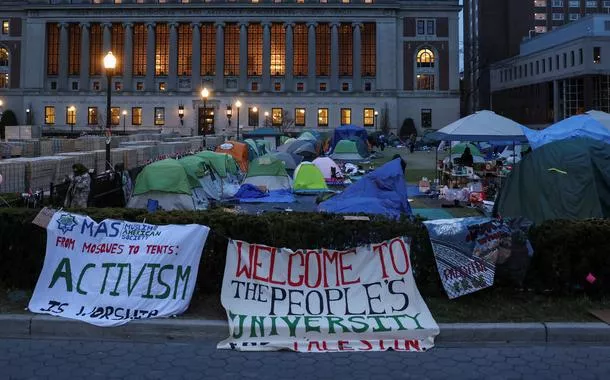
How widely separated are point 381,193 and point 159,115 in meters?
77.4

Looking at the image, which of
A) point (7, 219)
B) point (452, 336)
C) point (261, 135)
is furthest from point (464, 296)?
point (261, 135)

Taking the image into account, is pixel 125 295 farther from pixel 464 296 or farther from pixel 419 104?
pixel 419 104

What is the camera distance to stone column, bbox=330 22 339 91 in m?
87.4

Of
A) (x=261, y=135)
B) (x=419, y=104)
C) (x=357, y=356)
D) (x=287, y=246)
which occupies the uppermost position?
(x=419, y=104)

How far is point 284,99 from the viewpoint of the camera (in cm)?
8800

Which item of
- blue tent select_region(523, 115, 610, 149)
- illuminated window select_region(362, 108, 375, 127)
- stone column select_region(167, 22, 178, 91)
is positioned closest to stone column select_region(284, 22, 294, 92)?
illuminated window select_region(362, 108, 375, 127)

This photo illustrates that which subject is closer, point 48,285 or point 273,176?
point 48,285

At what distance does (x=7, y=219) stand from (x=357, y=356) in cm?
577

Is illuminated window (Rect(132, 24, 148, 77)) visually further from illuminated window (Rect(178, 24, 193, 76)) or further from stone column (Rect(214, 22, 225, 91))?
stone column (Rect(214, 22, 225, 91))

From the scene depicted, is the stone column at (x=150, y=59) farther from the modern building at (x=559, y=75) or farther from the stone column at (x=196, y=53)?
the modern building at (x=559, y=75)

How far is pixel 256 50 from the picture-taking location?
8956 cm

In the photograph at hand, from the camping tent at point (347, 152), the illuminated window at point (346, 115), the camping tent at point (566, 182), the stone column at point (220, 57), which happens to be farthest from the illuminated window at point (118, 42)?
the camping tent at point (566, 182)

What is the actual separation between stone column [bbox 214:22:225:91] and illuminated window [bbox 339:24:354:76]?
1779 cm

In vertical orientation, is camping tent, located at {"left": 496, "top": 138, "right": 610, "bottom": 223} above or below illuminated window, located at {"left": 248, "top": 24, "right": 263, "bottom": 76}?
below
